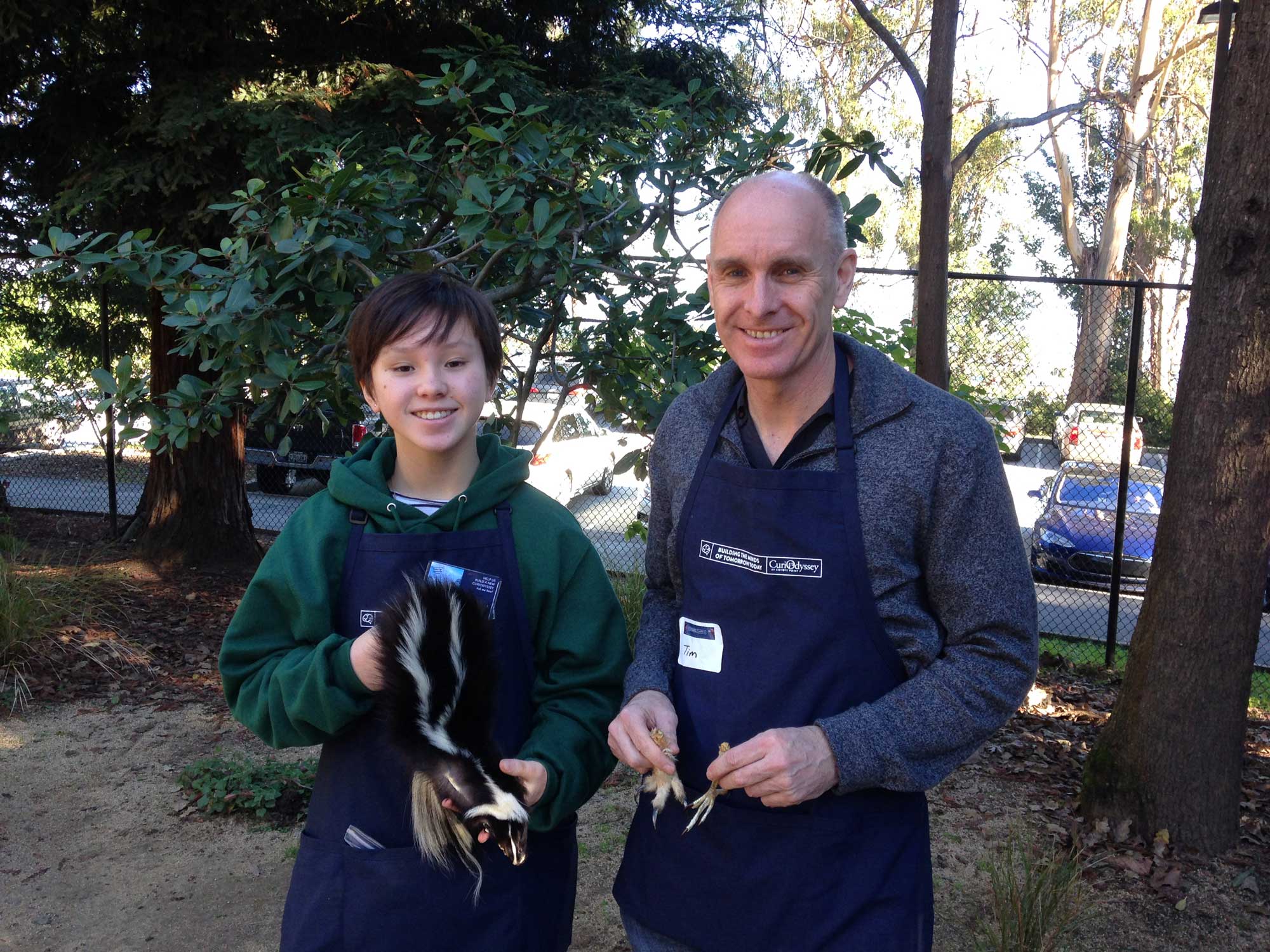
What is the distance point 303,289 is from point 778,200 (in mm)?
1967

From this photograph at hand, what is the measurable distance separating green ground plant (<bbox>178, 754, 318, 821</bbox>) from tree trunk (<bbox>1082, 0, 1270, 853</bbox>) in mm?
3273

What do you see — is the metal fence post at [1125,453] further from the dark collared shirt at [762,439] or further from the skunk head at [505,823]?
the skunk head at [505,823]

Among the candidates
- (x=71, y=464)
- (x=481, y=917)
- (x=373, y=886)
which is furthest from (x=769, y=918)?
(x=71, y=464)

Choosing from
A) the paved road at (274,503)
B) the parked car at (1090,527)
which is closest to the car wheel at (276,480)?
the paved road at (274,503)

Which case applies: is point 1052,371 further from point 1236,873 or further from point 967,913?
point 967,913

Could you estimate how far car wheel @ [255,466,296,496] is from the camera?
14.7 metres

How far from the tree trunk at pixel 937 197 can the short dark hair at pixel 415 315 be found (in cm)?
318

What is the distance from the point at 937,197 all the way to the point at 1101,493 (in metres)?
5.39

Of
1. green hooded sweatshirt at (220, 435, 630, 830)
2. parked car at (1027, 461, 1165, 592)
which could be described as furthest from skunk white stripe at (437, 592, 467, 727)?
parked car at (1027, 461, 1165, 592)

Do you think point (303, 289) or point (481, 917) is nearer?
point (481, 917)

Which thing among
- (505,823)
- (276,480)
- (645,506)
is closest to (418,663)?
(505,823)

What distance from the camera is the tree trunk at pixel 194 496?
795 centimetres

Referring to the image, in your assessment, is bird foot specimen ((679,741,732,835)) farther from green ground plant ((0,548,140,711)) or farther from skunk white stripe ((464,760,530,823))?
green ground plant ((0,548,140,711))

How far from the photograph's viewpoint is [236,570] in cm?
800
